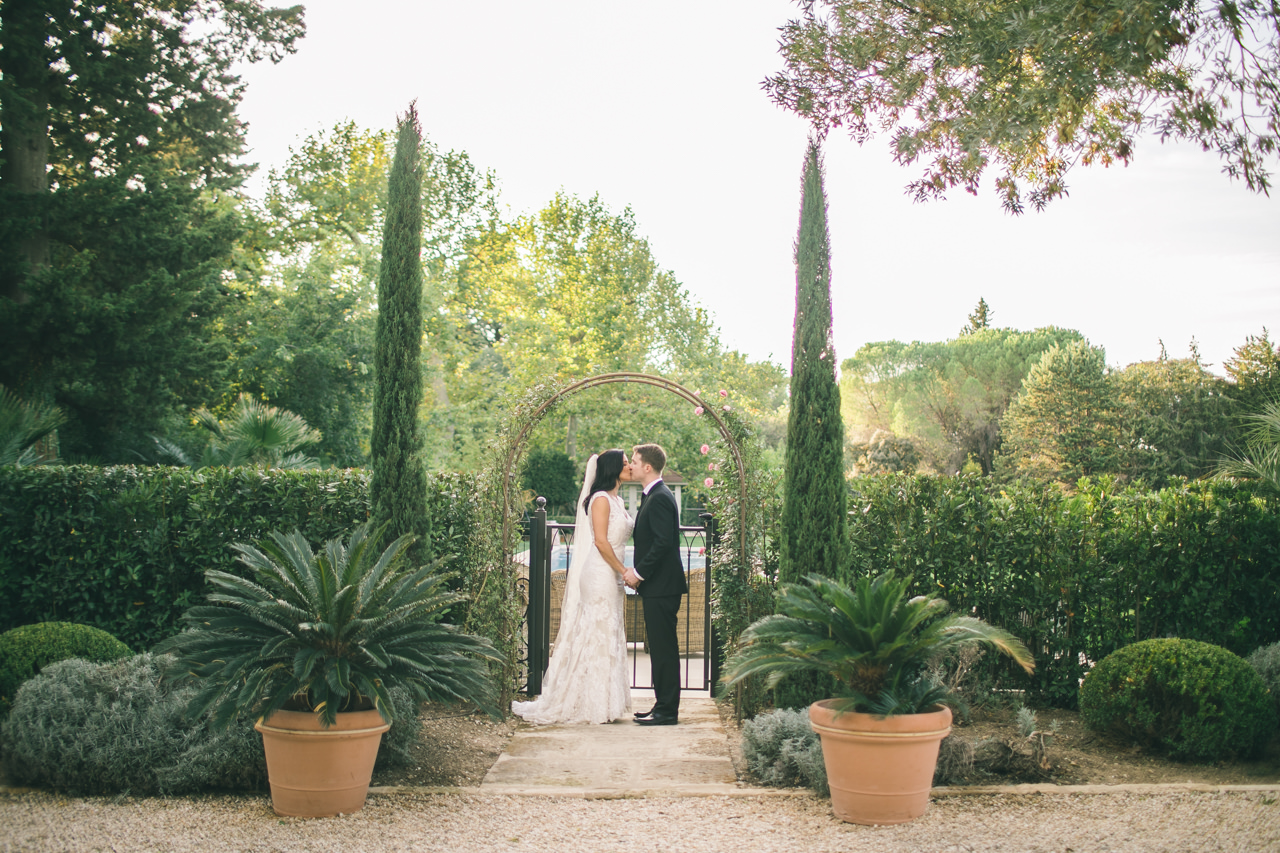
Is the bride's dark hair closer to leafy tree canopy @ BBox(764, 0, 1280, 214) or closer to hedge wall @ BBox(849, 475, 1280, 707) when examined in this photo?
hedge wall @ BBox(849, 475, 1280, 707)

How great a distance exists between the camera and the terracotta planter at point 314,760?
13.0 ft

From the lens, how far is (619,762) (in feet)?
16.4

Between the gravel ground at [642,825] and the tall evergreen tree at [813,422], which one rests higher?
the tall evergreen tree at [813,422]

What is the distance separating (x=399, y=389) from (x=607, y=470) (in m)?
1.63

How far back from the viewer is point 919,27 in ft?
22.9

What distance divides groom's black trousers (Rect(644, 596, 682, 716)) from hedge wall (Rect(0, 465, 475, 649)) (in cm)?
169

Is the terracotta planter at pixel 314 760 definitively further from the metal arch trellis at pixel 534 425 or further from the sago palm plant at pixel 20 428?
the sago palm plant at pixel 20 428

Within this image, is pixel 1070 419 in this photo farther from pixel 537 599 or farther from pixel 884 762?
pixel 884 762

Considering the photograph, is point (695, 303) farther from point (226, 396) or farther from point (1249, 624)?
point (1249, 624)

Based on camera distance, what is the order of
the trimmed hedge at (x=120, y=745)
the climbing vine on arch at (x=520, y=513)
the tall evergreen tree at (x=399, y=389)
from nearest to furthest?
the trimmed hedge at (x=120, y=745), the tall evergreen tree at (x=399, y=389), the climbing vine on arch at (x=520, y=513)

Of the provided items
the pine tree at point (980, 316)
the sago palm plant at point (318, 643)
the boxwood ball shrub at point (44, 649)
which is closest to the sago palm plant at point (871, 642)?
the sago palm plant at point (318, 643)

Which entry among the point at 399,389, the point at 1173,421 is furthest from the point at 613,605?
the point at 1173,421

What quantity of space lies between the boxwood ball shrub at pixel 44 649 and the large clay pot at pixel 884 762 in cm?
470

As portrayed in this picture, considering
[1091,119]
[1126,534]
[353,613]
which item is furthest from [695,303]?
[353,613]
